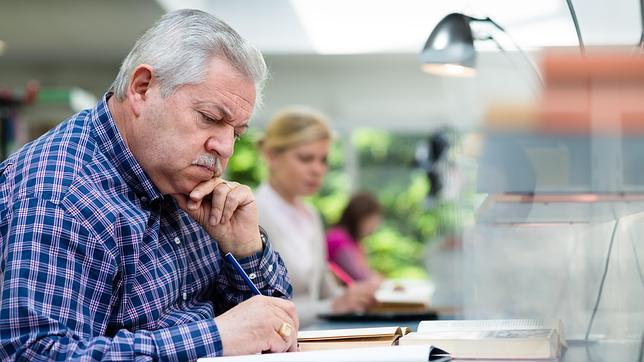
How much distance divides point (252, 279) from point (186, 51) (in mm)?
403

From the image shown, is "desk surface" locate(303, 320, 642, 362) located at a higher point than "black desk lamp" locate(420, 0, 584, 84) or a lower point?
lower

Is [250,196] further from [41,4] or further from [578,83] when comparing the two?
[41,4]

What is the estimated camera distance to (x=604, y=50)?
4.30 ft

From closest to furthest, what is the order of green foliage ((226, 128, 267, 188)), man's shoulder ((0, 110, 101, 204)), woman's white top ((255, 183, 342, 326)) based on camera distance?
man's shoulder ((0, 110, 101, 204))
woman's white top ((255, 183, 342, 326))
green foliage ((226, 128, 267, 188))

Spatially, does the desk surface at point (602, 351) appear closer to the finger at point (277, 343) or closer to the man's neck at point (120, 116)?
the finger at point (277, 343)

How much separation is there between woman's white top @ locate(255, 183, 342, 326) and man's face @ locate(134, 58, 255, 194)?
163 centimetres

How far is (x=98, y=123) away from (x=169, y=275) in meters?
0.24

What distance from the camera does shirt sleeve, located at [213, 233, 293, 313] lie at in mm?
1515

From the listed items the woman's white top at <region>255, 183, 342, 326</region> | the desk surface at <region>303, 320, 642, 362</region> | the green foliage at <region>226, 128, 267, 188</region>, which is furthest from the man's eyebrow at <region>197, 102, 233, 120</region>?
the green foliage at <region>226, 128, 267, 188</region>

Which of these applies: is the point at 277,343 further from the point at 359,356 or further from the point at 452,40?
the point at 452,40

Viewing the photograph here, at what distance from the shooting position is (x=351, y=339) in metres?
1.36

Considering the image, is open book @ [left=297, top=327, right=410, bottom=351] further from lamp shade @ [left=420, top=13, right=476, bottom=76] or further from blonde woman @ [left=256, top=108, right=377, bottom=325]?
blonde woman @ [left=256, top=108, right=377, bottom=325]

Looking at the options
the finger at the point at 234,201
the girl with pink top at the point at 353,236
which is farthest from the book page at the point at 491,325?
the girl with pink top at the point at 353,236

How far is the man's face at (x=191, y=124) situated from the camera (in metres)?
1.33
